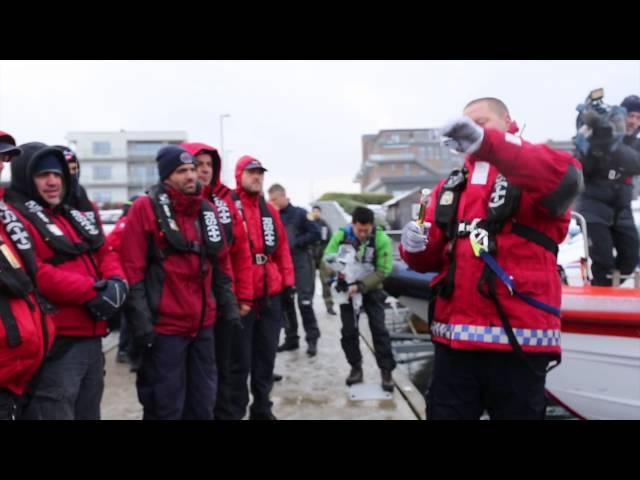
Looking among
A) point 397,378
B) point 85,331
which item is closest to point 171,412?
point 85,331

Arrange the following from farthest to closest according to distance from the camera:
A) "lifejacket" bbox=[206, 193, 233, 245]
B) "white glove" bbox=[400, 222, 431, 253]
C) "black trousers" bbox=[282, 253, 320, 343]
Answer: "black trousers" bbox=[282, 253, 320, 343] → "lifejacket" bbox=[206, 193, 233, 245] → "white glove" bbox=[400, 222, 431, 253]

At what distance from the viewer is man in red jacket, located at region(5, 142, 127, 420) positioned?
229 cm

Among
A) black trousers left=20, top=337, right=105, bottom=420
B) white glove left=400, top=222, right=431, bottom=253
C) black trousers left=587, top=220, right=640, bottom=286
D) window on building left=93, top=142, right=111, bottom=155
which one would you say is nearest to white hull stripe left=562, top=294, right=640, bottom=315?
black trousers left=587, top=220, right=640, bottom=286

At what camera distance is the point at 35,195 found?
97.2 inches

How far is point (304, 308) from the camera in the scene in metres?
6.00

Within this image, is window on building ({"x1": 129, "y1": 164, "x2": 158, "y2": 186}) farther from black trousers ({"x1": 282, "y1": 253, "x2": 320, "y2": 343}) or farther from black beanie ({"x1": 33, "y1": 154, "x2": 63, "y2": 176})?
black beanie ({"x1": 33, "y1": 154, "x2": 63, "y2": 176})

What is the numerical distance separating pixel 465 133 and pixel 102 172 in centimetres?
6338

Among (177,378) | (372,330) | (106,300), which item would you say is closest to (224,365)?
(177,378)

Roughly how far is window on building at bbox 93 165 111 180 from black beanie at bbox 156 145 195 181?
200 feet

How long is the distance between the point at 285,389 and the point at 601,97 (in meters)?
3.55

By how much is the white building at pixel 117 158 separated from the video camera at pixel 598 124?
58.1 m

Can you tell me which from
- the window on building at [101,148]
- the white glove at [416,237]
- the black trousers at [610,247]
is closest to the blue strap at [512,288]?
the white glove at [416,237]

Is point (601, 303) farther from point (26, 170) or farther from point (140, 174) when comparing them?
point (140, 174)

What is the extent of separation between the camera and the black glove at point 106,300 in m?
2.42
